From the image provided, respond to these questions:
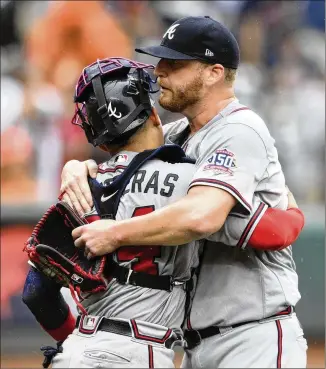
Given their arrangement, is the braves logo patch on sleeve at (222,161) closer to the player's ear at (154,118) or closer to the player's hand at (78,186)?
the player's ear at (154,118)

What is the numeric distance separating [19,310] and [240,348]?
4.46 meters

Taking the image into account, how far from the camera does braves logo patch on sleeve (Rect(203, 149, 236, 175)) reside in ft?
11.4

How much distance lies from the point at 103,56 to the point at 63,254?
206 inches

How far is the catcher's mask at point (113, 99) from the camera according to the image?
3.63 metres

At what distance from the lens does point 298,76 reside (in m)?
8.91

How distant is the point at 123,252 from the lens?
3.53 metres

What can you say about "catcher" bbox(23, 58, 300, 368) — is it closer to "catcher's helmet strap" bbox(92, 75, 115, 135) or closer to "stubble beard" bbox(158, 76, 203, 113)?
"catcher's helmet strap" bbox(92, 75, 115, 135)

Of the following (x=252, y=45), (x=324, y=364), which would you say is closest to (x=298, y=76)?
(x=252, y=45)

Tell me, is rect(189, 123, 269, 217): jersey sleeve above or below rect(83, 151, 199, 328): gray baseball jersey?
above

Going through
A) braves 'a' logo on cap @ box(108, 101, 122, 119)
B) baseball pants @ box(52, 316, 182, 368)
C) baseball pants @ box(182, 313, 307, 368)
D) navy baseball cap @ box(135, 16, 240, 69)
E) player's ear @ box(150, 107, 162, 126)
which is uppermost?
navy baseball cap @ box(135, 16, 240, 69)

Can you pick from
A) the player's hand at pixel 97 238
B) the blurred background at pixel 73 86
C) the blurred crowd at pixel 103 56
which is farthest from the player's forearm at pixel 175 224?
the blurred crowd at pixel 103 56

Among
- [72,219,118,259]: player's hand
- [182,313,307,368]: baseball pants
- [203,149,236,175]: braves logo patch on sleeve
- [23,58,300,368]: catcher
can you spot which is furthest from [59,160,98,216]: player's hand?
[182,313,307,368]: baseball pants

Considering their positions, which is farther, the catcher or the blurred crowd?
the blurred crowd

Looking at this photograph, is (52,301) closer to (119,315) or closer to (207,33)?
(119,315)
